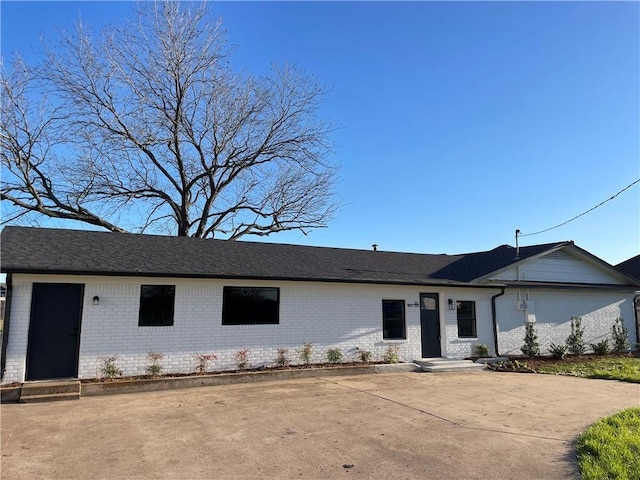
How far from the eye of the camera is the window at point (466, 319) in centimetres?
1569

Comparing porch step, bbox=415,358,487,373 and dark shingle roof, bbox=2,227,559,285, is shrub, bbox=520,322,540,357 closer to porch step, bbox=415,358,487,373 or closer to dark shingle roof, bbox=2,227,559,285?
porch step, bbox=415,358,487,373

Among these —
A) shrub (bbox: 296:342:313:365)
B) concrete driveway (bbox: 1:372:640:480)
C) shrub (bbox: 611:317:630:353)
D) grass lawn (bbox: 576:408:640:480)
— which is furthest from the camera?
shrub (bbox: 611:317:630:353)

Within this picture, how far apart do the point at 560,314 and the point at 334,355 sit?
9688mm

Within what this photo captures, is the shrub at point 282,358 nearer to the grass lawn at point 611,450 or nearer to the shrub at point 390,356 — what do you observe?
the shrub at point 390,356

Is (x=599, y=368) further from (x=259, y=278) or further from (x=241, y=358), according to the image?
(x=241, y=358)

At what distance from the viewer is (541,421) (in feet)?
24.5

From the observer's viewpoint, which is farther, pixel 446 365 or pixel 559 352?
pixel 559 352

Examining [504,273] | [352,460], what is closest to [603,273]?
[504,273]

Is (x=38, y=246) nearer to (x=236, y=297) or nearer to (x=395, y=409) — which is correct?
(x=236, y=297)

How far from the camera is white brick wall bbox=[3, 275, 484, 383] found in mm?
10531

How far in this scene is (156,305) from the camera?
1146cm

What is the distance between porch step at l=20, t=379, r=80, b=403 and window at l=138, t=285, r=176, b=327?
2181mm

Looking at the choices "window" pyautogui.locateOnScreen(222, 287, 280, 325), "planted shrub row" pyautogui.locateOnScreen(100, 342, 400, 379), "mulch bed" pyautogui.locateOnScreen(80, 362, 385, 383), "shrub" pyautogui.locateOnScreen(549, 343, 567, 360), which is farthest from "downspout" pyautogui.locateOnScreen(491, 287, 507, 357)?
"window" pyautogui.locateOnScreen(222, 287, 280, 325)

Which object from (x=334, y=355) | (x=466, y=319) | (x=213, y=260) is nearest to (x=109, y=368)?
(x=213, y=260)
